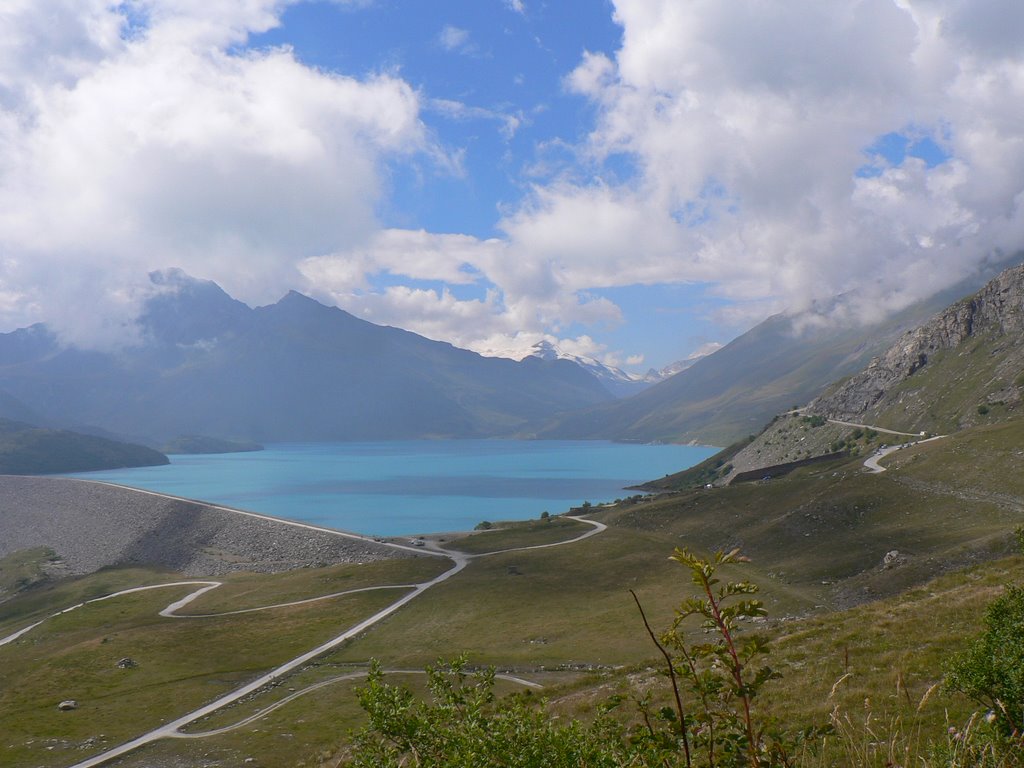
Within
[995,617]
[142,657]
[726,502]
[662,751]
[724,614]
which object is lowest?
[142,657]

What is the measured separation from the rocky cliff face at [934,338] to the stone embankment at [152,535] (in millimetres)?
110888

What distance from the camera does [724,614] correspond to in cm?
369

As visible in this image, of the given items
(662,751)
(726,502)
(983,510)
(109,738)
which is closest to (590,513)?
(726,502)

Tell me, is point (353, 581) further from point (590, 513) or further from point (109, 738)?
point (590, 513)

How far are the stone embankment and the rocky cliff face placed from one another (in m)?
111

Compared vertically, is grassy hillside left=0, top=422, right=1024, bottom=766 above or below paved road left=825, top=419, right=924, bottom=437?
below

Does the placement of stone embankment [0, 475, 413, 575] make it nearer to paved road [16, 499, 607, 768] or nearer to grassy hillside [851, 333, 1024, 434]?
paved road [16, 499, 607, 768]

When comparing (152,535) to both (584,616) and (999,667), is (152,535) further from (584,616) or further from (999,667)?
(999,667)

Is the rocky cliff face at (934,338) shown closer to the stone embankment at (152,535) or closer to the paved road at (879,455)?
the paved road at (879,455)

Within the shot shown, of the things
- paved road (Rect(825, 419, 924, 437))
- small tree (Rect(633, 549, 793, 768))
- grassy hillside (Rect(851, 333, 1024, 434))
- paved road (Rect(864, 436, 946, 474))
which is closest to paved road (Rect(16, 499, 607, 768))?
paved road (Rect(864, 436, 946, 474))

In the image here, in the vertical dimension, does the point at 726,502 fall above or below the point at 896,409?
below

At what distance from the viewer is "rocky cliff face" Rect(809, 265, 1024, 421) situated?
409 feet

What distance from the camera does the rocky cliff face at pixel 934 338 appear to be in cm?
12456

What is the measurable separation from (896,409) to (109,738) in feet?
438
